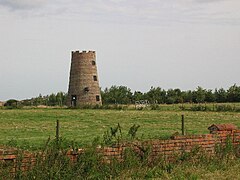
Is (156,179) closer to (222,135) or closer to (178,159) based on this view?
(178,159)

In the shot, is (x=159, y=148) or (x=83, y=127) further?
(x=83, y=127)

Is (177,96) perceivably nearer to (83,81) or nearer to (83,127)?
(83,81)

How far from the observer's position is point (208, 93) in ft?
298

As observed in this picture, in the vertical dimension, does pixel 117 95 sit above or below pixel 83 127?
above

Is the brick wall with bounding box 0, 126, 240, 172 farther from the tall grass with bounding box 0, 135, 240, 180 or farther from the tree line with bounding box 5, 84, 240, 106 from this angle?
the tree line with bounding box 5, 84, 240, 106

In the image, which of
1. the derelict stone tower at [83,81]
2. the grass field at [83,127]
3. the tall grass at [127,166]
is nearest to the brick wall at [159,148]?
the tall grass at [127,166]

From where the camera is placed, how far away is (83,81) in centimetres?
6203

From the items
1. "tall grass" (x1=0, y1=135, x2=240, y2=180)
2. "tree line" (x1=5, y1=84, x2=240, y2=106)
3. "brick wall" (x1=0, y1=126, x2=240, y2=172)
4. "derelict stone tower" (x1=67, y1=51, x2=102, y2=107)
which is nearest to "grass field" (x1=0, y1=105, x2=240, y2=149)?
"brick wall" (x1=0, y1=126, x2=240, y2=172)

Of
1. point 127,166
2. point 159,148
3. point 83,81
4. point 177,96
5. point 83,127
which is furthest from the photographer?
point 177,96

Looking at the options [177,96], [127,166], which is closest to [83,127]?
[127,166]

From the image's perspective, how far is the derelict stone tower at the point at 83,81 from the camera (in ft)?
203

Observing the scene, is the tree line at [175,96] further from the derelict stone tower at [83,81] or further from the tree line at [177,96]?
the derelict stone tower at [83,81]

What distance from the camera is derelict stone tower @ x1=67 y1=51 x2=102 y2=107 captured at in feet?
203

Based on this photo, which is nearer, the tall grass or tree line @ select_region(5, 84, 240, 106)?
the tall grass
